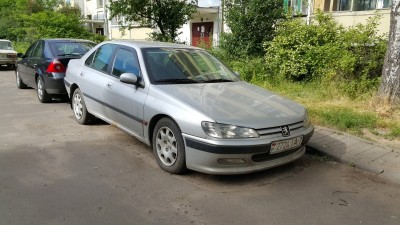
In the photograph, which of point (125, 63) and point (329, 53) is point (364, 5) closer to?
point (329, 53)

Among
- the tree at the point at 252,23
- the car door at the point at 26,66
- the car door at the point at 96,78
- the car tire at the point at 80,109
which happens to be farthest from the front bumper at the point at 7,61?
the car door at the point at 96,78

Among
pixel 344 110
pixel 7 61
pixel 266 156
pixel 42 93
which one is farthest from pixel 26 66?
pixel 7 61

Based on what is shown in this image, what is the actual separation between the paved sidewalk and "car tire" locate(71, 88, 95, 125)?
376cm

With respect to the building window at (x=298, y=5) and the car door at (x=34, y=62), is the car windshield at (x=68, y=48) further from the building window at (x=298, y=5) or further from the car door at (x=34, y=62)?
the building window at (x=298, y=5)

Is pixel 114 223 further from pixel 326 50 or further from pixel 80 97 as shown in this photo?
pixel 326 50

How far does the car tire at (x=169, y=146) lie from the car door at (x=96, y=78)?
4.81 feet

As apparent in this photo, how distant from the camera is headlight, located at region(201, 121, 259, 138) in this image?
3.65 meters

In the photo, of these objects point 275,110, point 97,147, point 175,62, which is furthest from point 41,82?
point 275,110

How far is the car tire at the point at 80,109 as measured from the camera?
19.9ft

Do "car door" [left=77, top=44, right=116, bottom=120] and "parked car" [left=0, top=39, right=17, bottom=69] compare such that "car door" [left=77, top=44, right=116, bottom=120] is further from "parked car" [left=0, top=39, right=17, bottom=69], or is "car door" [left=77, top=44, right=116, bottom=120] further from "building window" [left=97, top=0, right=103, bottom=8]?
"building window" [left=97, top=0, right=103, bottom=8]

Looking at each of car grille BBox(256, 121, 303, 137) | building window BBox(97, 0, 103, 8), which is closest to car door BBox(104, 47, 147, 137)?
car grille BBox(256, 121, 303, 137)

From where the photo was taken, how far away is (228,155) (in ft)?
11.9

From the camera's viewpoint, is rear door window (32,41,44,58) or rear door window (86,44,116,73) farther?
rear door window (32,41,44,58)

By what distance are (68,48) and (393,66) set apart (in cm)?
703
